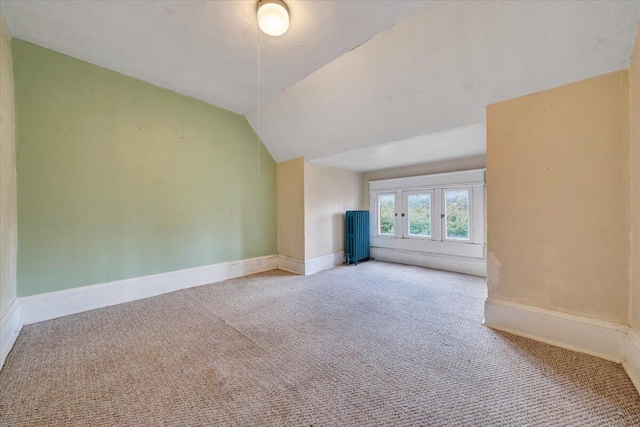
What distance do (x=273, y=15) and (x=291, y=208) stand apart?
2436 mm

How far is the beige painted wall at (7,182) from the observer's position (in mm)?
1557

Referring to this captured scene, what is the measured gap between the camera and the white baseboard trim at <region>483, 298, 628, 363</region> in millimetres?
1362

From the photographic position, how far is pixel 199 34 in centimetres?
172

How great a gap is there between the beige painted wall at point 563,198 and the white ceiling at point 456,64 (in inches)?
6.5

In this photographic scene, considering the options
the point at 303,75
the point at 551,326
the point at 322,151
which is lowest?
the point at 551,326

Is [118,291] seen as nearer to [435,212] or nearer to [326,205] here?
[326,205]

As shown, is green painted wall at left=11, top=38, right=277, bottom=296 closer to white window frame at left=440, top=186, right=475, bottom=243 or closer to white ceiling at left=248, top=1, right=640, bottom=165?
white ceiling at left=248, top=1, right=640, bottom=165

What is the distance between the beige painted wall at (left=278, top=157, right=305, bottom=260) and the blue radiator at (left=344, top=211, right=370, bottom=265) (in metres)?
→ 0.94

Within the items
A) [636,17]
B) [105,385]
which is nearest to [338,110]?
[636,17]

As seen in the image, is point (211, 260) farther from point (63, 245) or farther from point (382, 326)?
point (382, 326)

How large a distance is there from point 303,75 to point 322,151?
1084 millimetres

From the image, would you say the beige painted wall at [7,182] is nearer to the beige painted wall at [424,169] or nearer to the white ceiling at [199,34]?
the white ceiling at [199,34]

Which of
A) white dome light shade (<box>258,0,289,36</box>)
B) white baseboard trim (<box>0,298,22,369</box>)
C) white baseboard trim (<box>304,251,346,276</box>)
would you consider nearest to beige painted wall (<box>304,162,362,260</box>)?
white baseboard trim (<box>304,251,346,276</box>)

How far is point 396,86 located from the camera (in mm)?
1980
